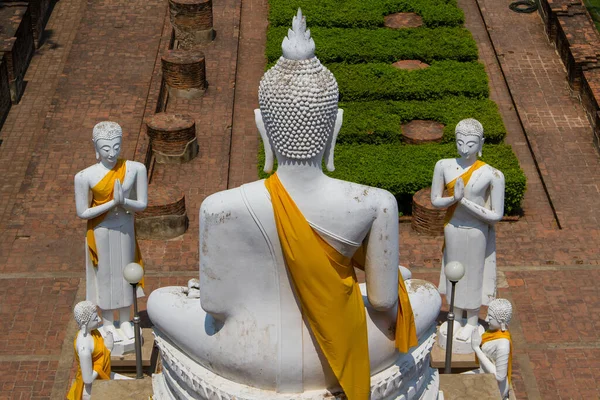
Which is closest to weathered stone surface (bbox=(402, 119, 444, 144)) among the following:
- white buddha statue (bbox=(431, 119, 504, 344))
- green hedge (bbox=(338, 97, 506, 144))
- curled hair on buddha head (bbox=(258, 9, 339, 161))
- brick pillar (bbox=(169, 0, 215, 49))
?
green hedge (bbox=(338, 97, 506, 144))

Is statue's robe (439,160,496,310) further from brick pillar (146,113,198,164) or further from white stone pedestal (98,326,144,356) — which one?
brick pillar (146,113,198,164)

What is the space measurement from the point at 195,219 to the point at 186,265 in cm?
126

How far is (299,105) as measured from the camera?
1051 cm

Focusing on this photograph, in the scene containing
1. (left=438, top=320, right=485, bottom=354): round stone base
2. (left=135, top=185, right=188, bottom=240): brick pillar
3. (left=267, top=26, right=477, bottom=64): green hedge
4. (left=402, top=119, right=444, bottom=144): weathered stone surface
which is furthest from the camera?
(left=267, top=26, right=477, bottom=64): green hedge

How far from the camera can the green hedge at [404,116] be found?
22.2m

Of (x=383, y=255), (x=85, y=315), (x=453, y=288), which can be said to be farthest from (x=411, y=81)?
(x=383, y=255)

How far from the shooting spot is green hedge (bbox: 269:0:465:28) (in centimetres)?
2612

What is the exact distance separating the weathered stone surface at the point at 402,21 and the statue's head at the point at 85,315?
13388mm

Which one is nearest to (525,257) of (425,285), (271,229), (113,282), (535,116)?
(535,116)

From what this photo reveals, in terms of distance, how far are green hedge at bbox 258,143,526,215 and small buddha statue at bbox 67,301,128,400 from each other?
23.4 ft

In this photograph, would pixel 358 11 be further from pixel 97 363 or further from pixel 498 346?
pixel 97 363

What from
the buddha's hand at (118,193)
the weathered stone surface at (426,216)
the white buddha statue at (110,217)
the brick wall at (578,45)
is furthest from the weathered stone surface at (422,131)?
the buddha's hand at (118,193)

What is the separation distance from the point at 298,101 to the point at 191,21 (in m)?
15.7

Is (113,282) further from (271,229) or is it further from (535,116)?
(535,116)
